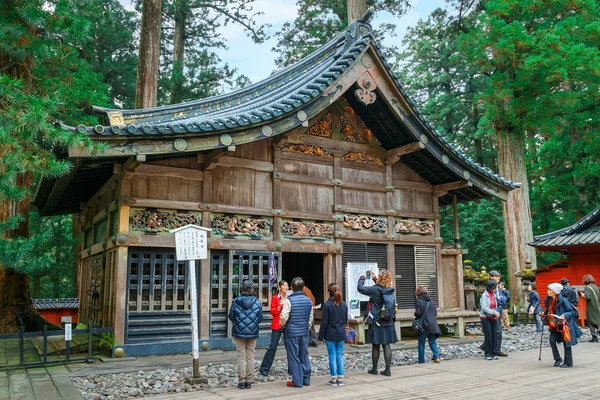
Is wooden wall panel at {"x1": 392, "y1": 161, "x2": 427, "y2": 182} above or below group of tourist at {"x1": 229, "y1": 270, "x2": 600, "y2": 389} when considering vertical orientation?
above

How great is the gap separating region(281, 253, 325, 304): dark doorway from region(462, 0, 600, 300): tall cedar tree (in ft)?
30.7

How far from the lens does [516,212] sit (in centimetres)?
1992

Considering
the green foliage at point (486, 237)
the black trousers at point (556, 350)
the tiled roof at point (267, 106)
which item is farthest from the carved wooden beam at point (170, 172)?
the green foliage at point (486, 237)

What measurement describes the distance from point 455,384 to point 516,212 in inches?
562

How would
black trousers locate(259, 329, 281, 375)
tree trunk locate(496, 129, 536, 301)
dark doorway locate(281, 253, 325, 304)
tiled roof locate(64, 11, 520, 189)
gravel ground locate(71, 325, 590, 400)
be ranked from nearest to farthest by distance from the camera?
gravel ground locate(71, 325, 590, 400) → black trousers locate(259, 329, 281, 375) → tiled roof locate(64, 11, 520, 189) → dark doorway locate(281, 253, 325, 304) → tree trunk locate(496, 129, 536, 301)

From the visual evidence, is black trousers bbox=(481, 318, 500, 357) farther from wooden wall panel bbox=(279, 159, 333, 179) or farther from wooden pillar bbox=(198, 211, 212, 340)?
wooden pillar bbox=(198, 211, 212, 340)

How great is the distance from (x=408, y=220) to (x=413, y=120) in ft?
9.56

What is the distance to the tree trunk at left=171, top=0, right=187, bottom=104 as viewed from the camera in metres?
22.5

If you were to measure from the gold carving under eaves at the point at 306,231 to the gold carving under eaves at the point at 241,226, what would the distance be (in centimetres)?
44

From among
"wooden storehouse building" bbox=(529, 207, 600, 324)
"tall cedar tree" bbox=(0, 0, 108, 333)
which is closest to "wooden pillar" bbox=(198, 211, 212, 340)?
"tall cedar tree" bbox=(0, 0, 108, 333)

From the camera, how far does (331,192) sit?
12.6 metres

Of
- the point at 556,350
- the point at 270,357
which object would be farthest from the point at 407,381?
the point at 556,350

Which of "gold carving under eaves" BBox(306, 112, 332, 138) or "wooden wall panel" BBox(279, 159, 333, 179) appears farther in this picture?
"gold carving under eaves" BBox(306, 112, 332, 138)

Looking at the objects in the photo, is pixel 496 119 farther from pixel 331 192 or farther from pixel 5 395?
pixel 5 395
